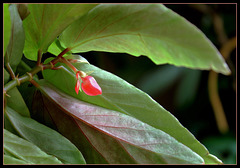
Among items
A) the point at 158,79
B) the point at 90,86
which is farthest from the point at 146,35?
the point at 158,79

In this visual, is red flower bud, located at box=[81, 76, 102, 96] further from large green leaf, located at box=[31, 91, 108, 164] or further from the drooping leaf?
the drooping leaf

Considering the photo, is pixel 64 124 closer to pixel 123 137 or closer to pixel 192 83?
pixel 123 137

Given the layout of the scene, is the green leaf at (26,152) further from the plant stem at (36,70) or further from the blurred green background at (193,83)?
the blurred green background at (193,83)

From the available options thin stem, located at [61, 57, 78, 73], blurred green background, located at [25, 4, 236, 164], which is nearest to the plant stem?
thin stem, located at [61, 57, 78, 73]

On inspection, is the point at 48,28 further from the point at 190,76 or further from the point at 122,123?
the point at 190,76

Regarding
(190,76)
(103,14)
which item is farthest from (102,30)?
(190,76)

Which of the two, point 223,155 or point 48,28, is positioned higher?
point 48,28
